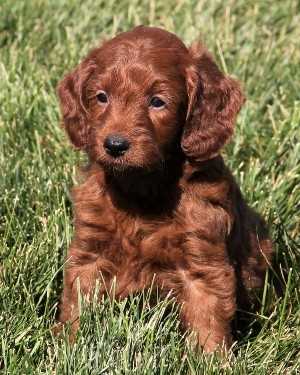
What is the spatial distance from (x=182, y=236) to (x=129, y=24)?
157 inches

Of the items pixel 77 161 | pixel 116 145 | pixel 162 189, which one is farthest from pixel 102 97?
pixel 77 161

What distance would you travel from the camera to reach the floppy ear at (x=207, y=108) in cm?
499

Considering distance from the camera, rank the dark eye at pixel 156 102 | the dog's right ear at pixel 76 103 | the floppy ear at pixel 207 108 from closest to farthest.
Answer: the dark eye at pixel 156 102 < the floppy ear at pixel 207 108 < the dog's right ear at pixel 76 103

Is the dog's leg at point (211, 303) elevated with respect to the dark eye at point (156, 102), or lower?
lower

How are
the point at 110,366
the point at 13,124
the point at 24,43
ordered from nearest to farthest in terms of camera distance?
1. the point at 110,366
2. the point at 13,124
3. the point at 24,43

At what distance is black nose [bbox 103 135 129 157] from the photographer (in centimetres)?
465

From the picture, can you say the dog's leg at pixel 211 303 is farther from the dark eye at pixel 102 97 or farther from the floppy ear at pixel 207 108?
the dark eye at pixel 102 97

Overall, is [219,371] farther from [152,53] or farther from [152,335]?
[152,53]

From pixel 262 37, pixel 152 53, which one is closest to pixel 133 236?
pixel 152 53

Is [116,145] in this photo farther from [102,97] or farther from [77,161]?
[77,161]

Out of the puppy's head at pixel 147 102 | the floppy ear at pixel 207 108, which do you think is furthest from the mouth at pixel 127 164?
the floppy ear at pixel 207 108

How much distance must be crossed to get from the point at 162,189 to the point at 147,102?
487 mm

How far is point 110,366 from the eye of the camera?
4.39 m

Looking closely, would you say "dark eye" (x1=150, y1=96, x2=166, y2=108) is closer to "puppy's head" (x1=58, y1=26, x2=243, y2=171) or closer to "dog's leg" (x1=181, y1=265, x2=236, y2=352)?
"puppy's head" (x1=58, y1=26, x2=243, y2=171)
